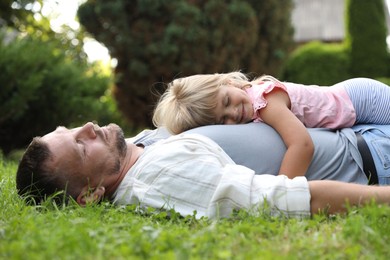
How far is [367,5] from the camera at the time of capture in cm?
1966

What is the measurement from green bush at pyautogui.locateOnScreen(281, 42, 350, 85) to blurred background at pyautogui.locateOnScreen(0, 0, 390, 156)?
5002 millimetres

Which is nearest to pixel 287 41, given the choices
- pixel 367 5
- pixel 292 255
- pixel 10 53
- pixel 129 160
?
pixel 367 5

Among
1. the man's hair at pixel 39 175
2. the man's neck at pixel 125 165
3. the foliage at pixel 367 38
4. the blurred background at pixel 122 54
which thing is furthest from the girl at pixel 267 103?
the foliage at pixel 367 38

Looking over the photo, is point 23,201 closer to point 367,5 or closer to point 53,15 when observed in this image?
point 53,15

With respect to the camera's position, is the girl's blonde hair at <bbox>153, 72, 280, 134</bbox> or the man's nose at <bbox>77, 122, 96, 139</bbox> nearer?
the man's nose at <bbox>77, 122, 96, 139</bbox>

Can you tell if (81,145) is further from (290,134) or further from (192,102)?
(290,134)

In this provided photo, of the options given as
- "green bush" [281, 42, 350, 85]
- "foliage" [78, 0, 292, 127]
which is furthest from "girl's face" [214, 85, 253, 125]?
"green bush" [281, 42, 350, 85]

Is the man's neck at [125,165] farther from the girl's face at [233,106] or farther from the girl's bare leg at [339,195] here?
the girl's bare leg at [339,195]

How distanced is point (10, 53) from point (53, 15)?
8518mm

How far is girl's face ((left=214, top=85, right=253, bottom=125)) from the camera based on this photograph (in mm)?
3898

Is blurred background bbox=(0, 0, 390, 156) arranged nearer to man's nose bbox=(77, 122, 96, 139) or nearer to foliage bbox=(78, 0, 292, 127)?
foliage bbox=(78, 0, 292, 127)

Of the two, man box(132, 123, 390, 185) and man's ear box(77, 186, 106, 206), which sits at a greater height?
man box(132, 123, 390, 185)

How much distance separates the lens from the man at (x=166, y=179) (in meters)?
3.05

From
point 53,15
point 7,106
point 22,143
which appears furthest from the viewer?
point 53,15
